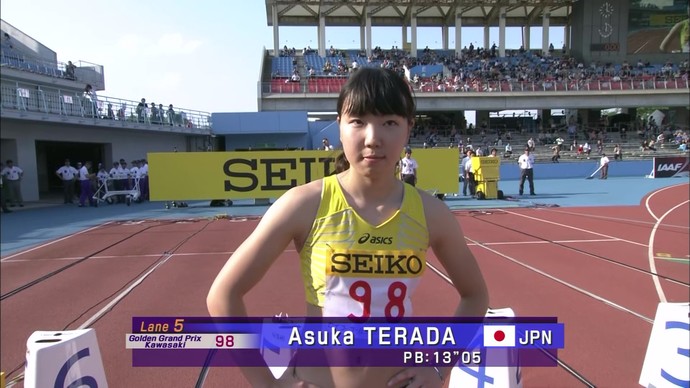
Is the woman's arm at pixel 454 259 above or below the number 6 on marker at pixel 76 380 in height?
above

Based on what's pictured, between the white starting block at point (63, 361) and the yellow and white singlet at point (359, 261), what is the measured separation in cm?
178

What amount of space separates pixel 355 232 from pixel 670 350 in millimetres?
2775

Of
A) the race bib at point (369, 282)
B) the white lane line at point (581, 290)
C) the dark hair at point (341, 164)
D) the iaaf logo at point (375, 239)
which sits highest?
the dark hair at point (341, 164)

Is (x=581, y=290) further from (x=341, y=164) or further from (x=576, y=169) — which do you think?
(x=576, y=169)

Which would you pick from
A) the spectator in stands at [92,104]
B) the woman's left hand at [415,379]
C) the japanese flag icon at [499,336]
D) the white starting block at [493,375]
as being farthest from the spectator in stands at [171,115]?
the woman's left hand at [415,379]

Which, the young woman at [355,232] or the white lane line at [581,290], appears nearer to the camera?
the young woman at [355,232]

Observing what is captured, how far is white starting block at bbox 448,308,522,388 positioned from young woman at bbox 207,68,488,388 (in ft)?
4.38

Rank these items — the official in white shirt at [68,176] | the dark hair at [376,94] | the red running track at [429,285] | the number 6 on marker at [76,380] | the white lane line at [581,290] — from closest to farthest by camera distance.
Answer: the dark hair at [376,94] → the number 6 on marker at [76,380] → the red running track at [429,285] → the white lane line at [581,290] → the official in white shirt at [68,176]

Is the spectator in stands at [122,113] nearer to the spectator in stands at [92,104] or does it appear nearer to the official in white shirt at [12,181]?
the spectator in stands at [92,104]

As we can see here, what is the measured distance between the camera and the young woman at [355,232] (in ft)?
4.95

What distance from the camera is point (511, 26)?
1954 inches

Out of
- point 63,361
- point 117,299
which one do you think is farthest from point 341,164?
point 117,299

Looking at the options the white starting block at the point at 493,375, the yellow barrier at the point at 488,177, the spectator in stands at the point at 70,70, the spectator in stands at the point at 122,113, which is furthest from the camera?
the spectator in stands at the point at 70,70

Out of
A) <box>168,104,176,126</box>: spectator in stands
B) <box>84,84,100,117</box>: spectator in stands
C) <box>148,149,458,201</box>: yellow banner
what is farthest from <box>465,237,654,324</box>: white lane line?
<box>168,104,176,126</box>: spectator in stands
